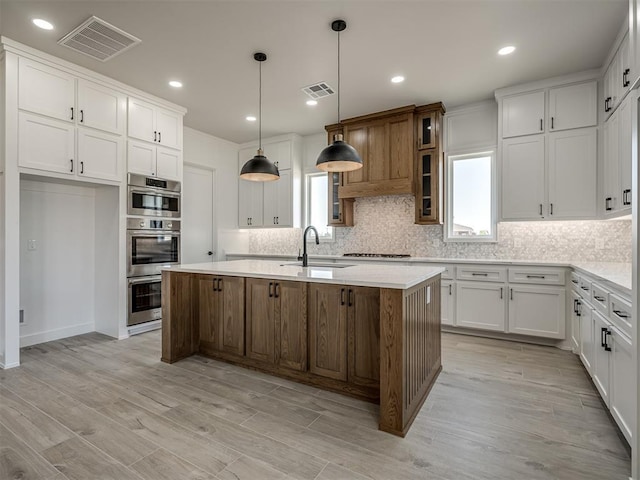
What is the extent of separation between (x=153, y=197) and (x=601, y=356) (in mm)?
4827

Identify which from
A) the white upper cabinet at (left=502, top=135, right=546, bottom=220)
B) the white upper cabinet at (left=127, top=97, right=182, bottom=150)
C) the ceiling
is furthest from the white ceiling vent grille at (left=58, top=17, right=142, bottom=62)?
the white upper cabinet at (left=502, top=135, right=546, bottom=220)

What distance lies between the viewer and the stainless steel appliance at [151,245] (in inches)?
162

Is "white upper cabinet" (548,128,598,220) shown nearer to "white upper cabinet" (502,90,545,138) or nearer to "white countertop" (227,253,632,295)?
"white upper cabinet" (502,90,545,138)

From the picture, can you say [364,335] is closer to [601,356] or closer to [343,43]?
[601,356]

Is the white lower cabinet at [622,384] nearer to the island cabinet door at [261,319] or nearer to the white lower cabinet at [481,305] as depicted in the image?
the white lower cabinet at [481,305]

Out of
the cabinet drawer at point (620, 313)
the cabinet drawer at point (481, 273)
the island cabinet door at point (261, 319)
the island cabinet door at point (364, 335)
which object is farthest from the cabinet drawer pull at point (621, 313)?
the island cabinet door at point (261, 319)

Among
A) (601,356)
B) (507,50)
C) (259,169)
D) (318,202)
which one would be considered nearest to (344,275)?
(259,169)

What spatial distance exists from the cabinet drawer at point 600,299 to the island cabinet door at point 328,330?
1.75 metres

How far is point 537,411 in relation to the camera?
2.31 meters

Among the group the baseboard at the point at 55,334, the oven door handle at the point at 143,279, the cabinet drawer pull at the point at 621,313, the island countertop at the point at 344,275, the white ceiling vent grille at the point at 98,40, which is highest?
the white ceiling vent grille at the point at 98,40

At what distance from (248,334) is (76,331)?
268cm

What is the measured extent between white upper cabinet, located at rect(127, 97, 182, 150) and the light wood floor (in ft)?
9.09

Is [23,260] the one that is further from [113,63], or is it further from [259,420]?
[259,420]

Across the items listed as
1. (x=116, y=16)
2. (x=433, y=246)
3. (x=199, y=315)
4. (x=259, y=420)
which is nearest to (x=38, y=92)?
(x=116, y=16)
